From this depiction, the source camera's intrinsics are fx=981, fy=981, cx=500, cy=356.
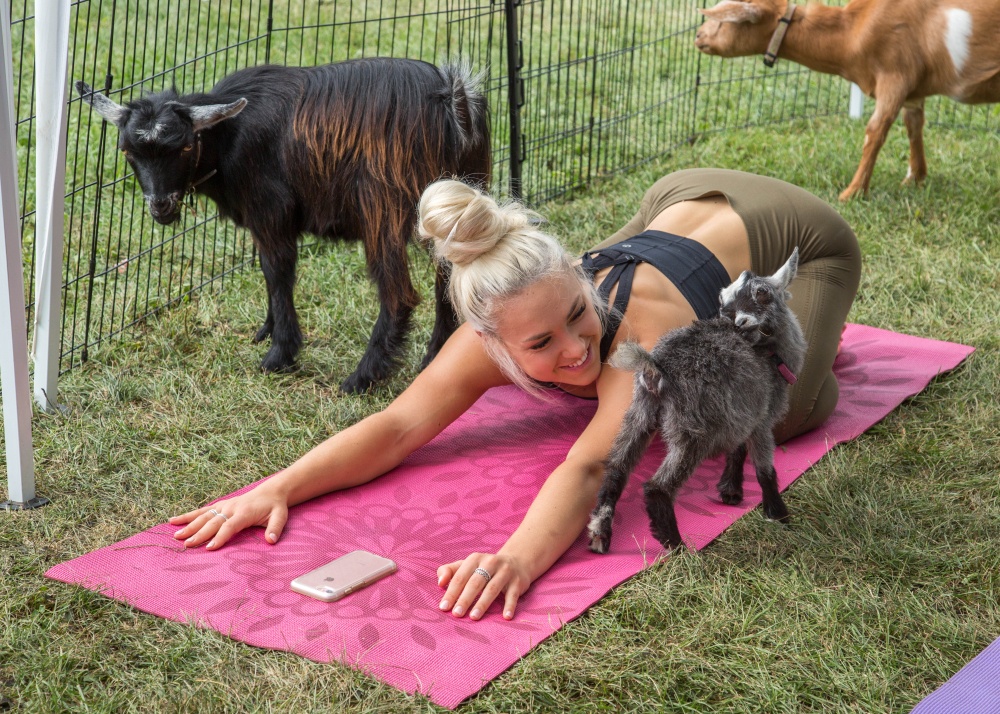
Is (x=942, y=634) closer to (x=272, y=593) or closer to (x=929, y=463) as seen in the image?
(x=929, y=463)

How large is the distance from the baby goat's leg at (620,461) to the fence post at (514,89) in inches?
116

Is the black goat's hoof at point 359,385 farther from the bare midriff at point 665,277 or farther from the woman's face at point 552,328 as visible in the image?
the woman's face at point 552,328

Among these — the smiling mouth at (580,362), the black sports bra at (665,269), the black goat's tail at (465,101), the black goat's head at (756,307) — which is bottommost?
the smiling mouth at (580,362)

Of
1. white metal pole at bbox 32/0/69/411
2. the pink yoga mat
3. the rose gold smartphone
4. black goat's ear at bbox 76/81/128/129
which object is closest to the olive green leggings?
the pink yoga mat

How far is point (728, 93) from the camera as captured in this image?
7746 mm

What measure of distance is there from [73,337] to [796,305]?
2.84 metres

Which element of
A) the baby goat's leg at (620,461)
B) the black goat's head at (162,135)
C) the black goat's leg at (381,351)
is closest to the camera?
the baby goat's leg at (620,461)

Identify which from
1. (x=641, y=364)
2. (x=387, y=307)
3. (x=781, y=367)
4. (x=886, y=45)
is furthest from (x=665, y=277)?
(x=886, y=45)

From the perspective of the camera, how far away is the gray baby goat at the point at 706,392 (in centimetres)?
253

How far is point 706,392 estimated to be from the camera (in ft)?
8.25

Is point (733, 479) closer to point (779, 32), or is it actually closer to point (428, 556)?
point (428, 556)

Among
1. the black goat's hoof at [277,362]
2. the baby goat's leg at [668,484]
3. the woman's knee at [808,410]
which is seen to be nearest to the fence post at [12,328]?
the black goat's hoof at [277,362]

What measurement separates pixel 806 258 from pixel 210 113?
7.12 feet

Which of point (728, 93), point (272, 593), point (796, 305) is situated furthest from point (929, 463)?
point (728, 93)
